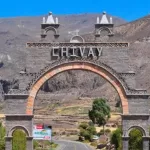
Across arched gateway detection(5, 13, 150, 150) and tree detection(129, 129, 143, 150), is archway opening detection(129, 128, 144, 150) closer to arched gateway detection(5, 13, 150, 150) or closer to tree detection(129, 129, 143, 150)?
tree detection(129, 129, 143, 150)

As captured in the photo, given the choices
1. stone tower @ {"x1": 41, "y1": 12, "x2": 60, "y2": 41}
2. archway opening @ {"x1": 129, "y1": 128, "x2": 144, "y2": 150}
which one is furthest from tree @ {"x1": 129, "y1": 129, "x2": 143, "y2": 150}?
stone tower @ {"x1": 41, "y1": 12, "x2": 60, "y2": 41}

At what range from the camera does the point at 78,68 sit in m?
Result: 29.7

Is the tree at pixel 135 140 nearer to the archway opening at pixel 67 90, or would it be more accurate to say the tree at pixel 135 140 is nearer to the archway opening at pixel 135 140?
the archway opening at pixel 135 140

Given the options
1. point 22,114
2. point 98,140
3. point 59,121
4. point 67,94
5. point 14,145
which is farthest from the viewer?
point 67,94

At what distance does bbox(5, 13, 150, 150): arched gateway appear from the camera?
96.1 feet

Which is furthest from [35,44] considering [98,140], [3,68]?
[3,68]

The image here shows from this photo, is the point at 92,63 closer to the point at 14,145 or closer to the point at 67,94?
the point at 14,145

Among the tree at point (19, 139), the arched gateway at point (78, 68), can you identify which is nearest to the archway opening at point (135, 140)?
the arched gateway at point (78, 68)

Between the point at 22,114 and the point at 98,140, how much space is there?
3909 cm

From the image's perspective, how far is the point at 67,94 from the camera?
16025 cm

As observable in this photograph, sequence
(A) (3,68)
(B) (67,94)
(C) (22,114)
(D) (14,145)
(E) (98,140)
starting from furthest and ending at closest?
(A) (3,68) → (B) (67,94) → (E) (98,140) → (D) (14,145) → (C) (22,114)

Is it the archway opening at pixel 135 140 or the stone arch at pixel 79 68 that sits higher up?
the stone arch at pixel 79 68

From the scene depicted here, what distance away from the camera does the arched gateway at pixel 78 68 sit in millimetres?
29281

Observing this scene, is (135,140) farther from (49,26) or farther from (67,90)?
(67,90)
